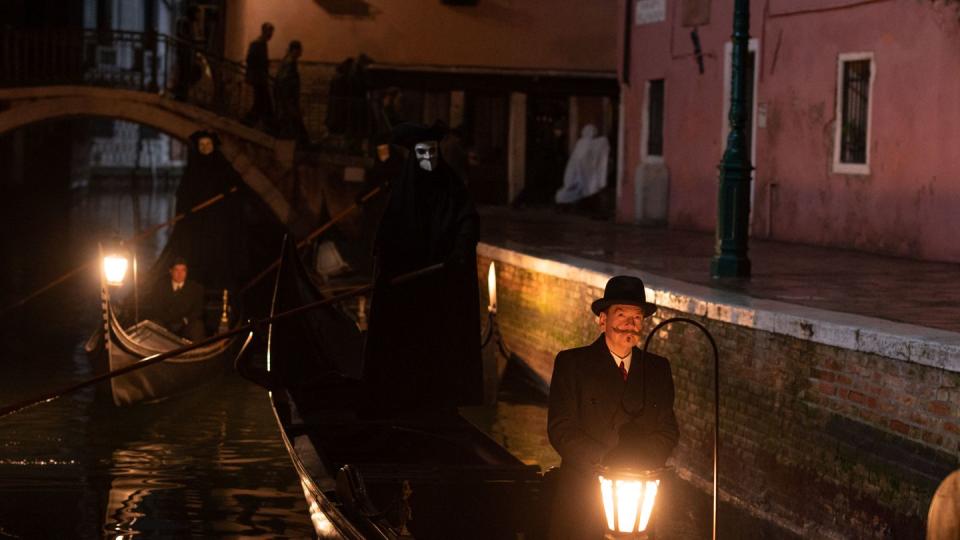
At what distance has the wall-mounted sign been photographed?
2065 cm

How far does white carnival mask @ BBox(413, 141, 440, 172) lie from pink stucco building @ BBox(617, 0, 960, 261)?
23.0 ft

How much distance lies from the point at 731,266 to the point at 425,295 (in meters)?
3.84

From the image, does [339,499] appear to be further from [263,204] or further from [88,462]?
[263,204]

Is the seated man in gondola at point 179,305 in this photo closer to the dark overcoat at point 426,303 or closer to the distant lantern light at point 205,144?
the distant lantern light at point 205,144

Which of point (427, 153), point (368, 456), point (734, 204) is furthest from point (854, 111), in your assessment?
point (368, 456)

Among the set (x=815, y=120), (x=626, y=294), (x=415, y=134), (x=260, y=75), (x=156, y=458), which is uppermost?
(x=260, y=75)

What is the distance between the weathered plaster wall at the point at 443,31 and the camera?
2695 centimetres

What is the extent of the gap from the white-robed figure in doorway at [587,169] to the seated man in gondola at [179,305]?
1141 centimetres

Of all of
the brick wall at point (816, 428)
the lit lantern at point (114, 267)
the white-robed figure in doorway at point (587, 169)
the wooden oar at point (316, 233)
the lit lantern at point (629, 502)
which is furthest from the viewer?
the white-robed figure in doorway at point (587, 169)

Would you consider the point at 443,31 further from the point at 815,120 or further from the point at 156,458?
the point at 156,458

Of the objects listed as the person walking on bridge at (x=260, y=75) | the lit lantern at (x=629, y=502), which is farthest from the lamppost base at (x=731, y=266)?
the person walking on bridge at (x=260, y=75)

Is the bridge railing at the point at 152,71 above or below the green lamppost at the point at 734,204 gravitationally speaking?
above

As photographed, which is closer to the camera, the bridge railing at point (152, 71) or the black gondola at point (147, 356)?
the black gondola at point (147, 356)

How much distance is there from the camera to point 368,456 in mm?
8594
